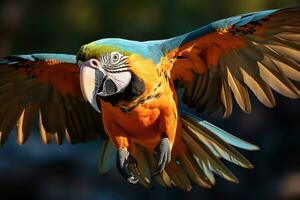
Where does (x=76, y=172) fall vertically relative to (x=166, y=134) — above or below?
below

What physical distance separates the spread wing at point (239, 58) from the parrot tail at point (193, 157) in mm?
68

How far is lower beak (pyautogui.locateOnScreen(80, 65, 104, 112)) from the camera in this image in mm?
2156

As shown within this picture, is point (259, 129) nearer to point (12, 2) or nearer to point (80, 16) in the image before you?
point (80, 16)

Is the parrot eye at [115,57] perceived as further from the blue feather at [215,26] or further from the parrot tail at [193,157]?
the parrot tail at [193,157]

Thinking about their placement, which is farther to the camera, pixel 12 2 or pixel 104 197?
pixel 12 2

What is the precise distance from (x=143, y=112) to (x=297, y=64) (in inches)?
17.5

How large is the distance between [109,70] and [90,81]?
6 centimetres

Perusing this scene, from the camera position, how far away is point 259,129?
466 centimetres

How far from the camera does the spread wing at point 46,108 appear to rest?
2.63 meters

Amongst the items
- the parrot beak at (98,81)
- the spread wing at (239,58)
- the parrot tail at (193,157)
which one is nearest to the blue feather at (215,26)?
the spread wing at (239,58)

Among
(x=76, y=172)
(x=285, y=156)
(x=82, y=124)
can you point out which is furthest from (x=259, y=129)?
(x=82, y=124)

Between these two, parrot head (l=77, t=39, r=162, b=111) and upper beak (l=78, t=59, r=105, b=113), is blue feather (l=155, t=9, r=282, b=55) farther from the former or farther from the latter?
upper beak (l=78, t=59, r=105, b=113)

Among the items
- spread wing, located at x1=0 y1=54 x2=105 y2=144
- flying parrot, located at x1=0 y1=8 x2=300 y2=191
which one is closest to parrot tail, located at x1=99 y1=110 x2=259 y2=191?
flying parrot, located at x1=0 y1=8 x2=300 y2=191

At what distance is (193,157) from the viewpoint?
8.65 feet
